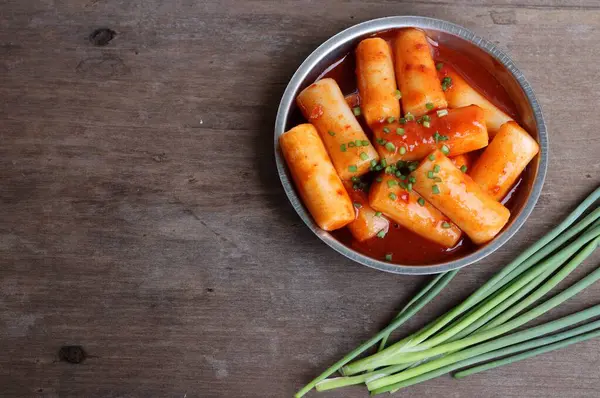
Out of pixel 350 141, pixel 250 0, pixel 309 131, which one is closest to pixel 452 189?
pixel 350 141

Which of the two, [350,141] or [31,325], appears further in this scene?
[31,325]

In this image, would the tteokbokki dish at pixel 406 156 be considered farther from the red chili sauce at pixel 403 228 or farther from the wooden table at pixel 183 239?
the wooden table at pixel 183 239

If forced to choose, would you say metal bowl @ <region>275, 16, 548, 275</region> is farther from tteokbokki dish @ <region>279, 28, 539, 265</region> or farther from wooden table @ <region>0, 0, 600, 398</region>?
wooden table @ <region>0, 0, 600, 398</region>

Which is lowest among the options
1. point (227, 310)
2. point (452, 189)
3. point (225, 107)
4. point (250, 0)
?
point (227, 310)

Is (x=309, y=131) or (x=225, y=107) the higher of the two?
(x=309, y=131)

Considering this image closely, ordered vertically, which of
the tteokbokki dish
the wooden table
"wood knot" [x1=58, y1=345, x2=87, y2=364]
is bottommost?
"wood knot" [x1=58, y1=345, x2=87, y2=364]

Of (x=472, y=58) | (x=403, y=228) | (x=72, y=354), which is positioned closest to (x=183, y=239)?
(x=72, y=354)

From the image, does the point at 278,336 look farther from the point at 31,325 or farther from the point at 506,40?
the point at 506,40

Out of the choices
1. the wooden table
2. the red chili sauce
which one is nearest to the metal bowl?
the red chili sauce
